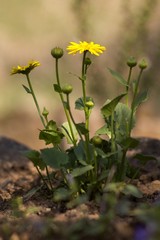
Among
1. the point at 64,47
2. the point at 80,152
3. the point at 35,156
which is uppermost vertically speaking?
the point at 64,47

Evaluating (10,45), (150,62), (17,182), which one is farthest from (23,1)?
(17,182)

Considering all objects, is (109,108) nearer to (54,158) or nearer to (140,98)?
(140,98)

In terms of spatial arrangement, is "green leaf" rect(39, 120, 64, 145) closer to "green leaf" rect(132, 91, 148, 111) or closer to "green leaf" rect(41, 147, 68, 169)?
"green leaf" rect(41, 147, 68, 169)

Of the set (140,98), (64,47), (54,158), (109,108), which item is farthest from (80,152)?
(64,47)

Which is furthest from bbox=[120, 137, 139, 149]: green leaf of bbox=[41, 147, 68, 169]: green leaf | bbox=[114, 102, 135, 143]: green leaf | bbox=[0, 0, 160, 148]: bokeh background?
bbox=[0, 0, 160, 148]: bokeh background

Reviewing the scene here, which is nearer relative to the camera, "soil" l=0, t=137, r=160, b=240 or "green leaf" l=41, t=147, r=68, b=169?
"soil" l=0, t=137, r=160, b=240

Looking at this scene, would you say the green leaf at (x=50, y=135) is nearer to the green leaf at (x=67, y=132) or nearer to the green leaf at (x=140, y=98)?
the green leaf at (x=67, y=132)
